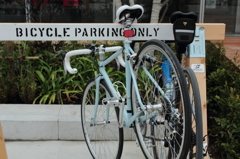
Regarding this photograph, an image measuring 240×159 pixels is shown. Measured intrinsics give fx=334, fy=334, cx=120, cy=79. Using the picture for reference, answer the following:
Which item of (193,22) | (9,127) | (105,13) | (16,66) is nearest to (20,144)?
(9,127)

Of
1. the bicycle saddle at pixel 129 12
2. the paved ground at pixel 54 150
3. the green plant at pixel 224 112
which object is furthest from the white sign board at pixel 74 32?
the paved ground at pixel 54 150

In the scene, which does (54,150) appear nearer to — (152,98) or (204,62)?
(152,98)

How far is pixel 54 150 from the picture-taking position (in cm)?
360

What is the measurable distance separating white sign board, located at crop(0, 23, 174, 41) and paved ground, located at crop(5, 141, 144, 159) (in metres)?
1.23

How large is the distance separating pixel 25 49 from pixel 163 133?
3.39 m

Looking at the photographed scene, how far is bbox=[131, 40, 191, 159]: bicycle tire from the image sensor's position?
190 cm

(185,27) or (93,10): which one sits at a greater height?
(93,10)

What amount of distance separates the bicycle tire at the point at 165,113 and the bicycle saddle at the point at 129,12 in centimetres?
40

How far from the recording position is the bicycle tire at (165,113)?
190 centimetres

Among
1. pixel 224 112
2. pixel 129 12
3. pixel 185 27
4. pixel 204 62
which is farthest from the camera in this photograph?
pixel 224 112

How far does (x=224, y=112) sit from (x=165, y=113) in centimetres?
149

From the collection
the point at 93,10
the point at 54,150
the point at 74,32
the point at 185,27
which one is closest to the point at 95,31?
the point at 74,32

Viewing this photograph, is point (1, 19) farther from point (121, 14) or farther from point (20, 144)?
point (121, 14)

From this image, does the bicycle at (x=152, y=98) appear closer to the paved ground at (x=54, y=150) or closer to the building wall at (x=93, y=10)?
the paved ground at (x=54, y=150)
